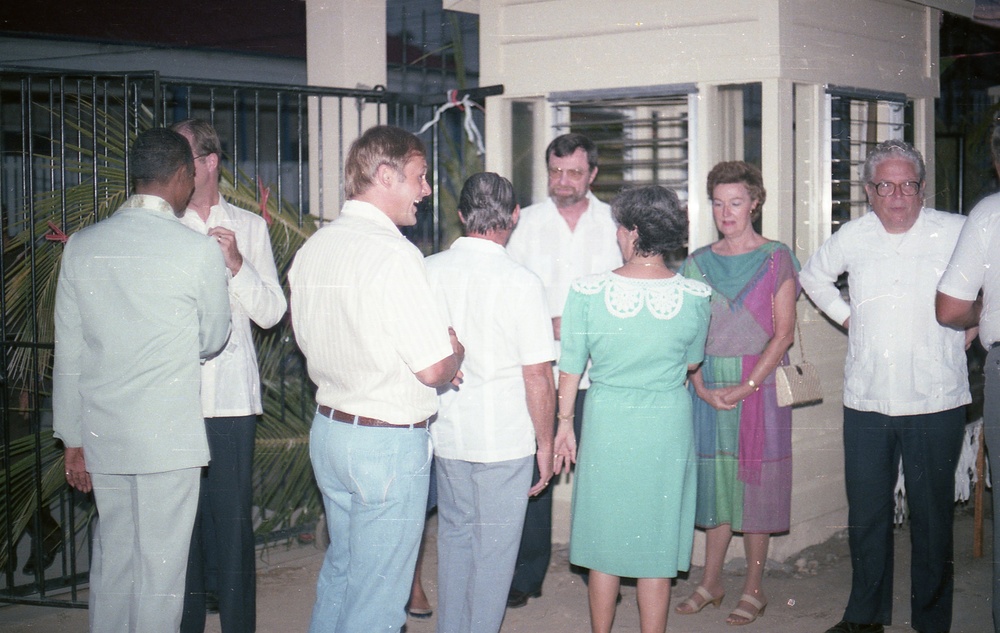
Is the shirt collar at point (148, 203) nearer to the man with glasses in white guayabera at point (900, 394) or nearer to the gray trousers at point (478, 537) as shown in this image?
the gray trousers at point (478, 537)

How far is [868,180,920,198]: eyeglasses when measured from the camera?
14.3 ft

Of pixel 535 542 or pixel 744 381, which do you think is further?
pixel 535 542

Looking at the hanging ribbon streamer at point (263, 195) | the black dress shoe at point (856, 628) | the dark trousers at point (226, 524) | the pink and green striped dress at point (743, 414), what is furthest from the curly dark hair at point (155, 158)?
the black dress shoe at point (856, 628)

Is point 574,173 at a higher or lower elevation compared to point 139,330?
higher

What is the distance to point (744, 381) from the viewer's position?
468 cm

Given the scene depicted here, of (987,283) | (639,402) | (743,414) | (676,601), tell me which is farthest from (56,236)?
(987,283)

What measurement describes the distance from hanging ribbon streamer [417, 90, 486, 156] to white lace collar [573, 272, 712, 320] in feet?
7.45

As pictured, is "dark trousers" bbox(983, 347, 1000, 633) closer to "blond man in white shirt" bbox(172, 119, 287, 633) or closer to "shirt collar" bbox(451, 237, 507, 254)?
"shirt collar" bbox(451, 237, 507, 254)

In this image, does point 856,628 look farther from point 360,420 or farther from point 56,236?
point 56,236

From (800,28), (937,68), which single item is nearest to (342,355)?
(800,28)

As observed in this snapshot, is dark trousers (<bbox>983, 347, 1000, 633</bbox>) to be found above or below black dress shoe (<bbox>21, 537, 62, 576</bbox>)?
above

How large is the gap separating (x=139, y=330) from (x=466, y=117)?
3058mm

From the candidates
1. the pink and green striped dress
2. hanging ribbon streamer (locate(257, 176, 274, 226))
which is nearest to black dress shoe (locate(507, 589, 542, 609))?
the pink and green striped dress

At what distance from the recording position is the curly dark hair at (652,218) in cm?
386
